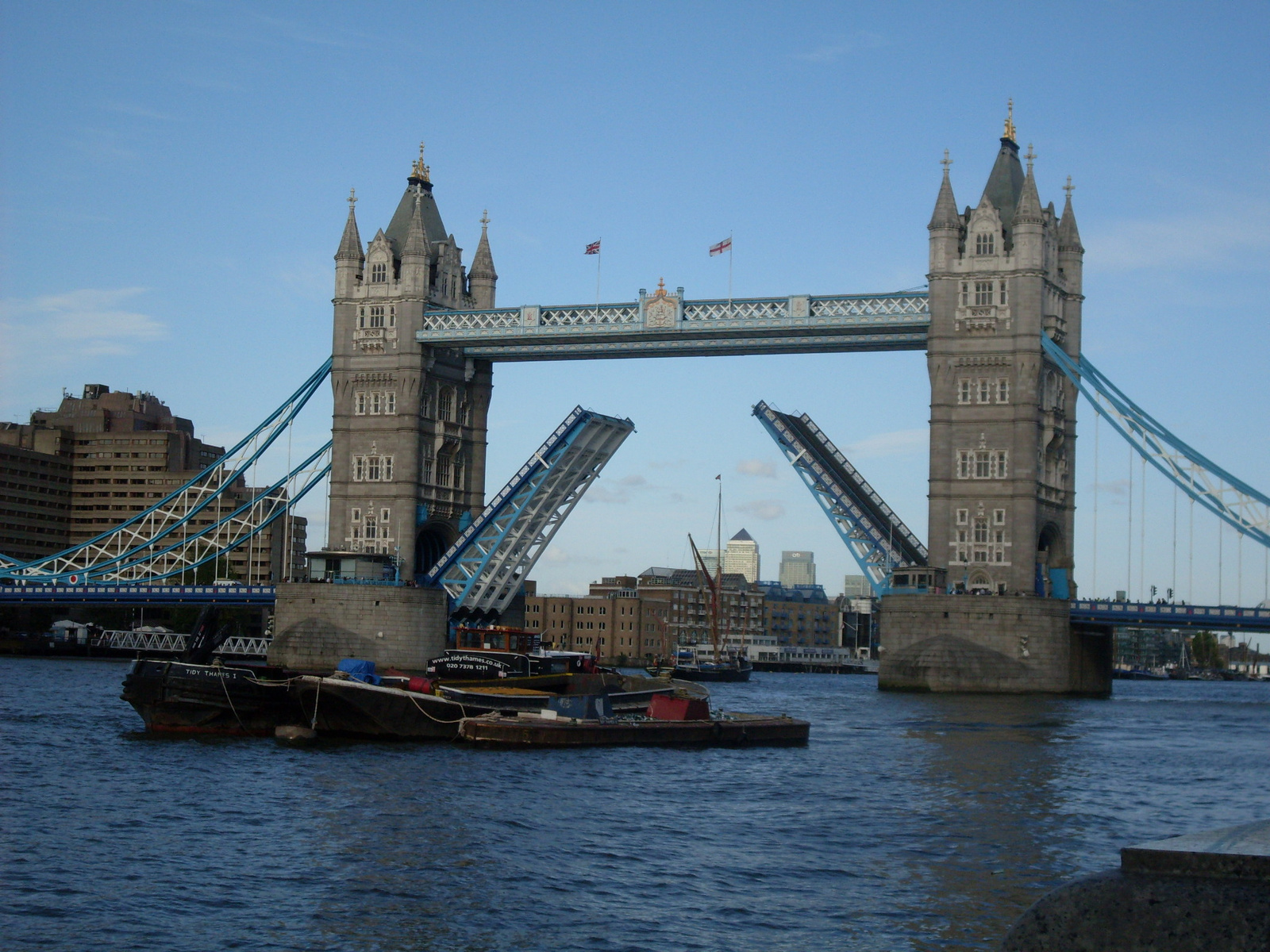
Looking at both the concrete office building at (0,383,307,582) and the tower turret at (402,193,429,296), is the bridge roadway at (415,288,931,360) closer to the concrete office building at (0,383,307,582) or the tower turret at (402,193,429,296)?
the tower turret at (402,193,429,296)

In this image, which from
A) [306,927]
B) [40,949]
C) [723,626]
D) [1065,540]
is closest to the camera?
[40,949]

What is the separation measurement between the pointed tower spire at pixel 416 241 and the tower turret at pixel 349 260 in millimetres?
2602

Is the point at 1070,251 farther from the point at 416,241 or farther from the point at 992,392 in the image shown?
the point at 416,241

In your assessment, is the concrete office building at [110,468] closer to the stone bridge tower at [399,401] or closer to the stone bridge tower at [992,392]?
the stone bridge tower at [399,401]

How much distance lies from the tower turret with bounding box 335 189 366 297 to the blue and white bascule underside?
15.5 m

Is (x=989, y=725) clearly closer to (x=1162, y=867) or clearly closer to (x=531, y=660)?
(x=531, y=660)

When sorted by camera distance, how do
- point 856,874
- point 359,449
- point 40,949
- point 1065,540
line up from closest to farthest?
point 40,949 < point 856,874 < point 1065,540 < point 359,449

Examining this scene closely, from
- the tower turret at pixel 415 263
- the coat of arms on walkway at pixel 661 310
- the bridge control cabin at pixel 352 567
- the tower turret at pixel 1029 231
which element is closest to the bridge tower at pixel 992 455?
the tower turret at pixel 1029 231

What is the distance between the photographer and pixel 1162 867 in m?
4.86

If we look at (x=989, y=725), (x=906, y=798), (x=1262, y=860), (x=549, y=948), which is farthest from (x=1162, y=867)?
(x=989, y=725)

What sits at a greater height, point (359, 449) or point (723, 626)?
point (359, 449)

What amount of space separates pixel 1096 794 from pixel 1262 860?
30241 millimetres

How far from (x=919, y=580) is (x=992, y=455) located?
6586 millimetres

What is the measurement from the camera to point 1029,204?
69.2 metres
